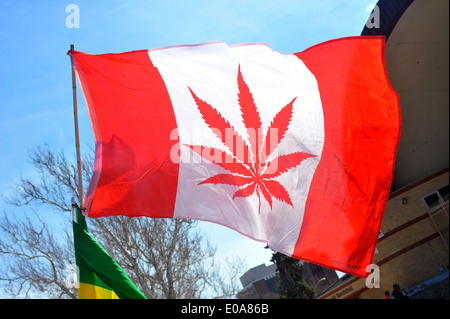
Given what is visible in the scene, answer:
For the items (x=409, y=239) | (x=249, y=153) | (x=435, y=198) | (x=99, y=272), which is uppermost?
(x=435, y=198)

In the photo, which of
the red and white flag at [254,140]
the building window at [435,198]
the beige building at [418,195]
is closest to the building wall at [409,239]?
the beige building at [418,195]

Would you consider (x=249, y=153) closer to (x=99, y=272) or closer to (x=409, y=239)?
(x=99, y=272)

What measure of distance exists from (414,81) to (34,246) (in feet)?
58.2

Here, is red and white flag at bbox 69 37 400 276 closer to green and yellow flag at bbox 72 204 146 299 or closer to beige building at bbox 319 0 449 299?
green and yellow flag at bbox 72 204 146 299

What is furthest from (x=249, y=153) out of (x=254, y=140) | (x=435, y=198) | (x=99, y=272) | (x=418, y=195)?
(x=435, y=198)

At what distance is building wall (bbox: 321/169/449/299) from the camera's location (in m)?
21.8

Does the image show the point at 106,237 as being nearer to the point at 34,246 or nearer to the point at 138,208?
the point at 34,246

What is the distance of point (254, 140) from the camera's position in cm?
661

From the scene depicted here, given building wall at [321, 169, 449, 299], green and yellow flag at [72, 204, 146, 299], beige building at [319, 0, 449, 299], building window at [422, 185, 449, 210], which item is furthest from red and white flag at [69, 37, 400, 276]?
building window at [422, 185, 449, 210]

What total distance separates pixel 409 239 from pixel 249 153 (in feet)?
59.7

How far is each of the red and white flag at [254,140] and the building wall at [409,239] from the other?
1585cm

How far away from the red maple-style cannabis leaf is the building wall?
17.0 metres

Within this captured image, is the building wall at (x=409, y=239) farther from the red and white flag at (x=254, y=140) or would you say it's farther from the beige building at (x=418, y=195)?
the red and white flag at (x=254, y=140)

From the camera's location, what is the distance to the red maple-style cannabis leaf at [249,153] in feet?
20.6
